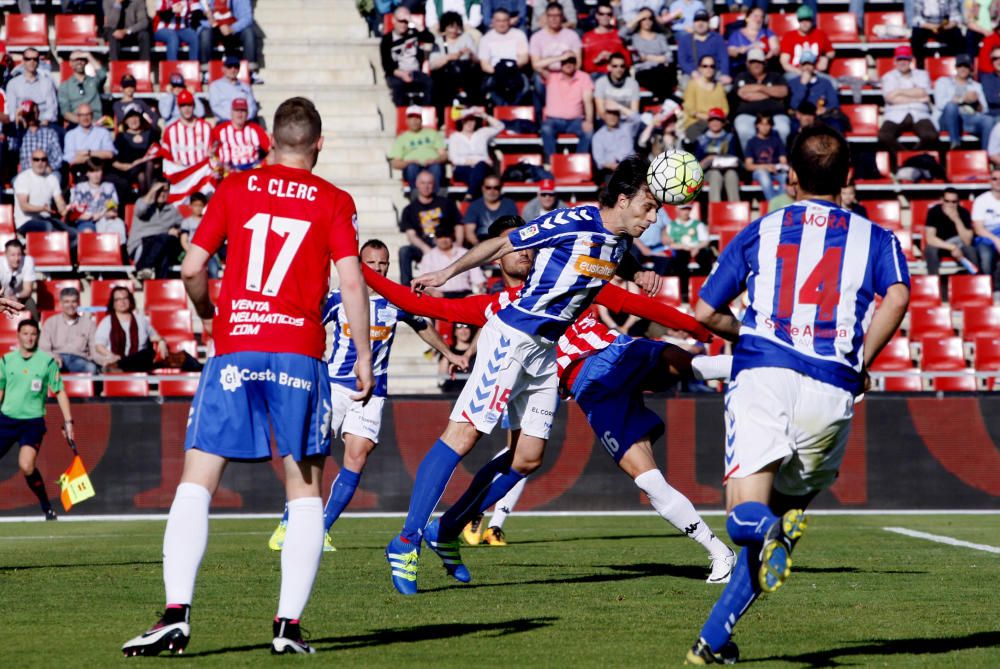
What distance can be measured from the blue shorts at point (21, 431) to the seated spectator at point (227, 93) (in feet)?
23.3

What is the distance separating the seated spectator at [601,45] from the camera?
2297cm

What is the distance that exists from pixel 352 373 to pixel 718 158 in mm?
10420

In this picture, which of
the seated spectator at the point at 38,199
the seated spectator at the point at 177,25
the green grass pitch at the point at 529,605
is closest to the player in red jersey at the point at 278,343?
the green grass pitch at the point at 529,605

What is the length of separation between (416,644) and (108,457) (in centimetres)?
1079

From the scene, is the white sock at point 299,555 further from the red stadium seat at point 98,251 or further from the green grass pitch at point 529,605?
the red stadium seat at point 98,251

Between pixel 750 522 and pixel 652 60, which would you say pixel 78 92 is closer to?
pixel 652 60

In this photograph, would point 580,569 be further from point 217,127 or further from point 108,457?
point 217,127

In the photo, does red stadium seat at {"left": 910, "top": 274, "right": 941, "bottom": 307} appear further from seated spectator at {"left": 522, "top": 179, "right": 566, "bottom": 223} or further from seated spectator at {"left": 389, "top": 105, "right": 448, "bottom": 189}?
seated spectator at {"left": 389, "top": 105, "right": 448, "bottom": 189}

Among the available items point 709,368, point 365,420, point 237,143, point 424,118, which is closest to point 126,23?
point 237,143

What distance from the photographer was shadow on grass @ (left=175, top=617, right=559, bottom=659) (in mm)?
6581

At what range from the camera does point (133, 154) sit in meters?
21.2

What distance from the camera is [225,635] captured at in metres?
7.00

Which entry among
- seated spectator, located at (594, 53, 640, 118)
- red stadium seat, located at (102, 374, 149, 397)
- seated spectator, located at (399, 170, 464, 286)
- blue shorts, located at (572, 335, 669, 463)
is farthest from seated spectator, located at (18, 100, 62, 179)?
blue shorts, located at (572, 335, 669, 463)

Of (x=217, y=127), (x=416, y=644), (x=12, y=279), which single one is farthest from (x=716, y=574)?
(x=217, y=127)
